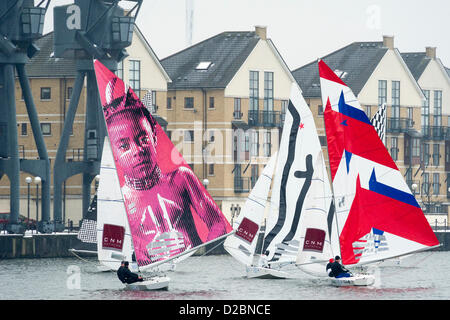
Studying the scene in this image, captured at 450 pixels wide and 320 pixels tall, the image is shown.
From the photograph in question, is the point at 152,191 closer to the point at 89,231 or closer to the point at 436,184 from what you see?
the point at 89,231

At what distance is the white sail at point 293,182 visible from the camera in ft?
198

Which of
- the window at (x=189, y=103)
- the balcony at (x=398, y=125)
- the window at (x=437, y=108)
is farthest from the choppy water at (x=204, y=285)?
the window at (x=437, y=108)

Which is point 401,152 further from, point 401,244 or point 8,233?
point 401,244

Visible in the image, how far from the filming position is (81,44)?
83.5 meters

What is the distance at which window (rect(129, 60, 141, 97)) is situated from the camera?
10081cm

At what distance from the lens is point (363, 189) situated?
53031mm

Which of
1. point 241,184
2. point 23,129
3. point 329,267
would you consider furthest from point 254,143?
point 329,267

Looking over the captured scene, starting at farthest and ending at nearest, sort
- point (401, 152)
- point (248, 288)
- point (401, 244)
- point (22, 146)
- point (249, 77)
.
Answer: point (401, 152) < point (249, 77) < point (22, 146) < point (248, 288) < point (401, 244)

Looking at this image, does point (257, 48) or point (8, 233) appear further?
point (257, 48)

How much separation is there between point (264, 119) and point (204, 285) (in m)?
46.8

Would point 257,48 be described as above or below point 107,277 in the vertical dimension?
above

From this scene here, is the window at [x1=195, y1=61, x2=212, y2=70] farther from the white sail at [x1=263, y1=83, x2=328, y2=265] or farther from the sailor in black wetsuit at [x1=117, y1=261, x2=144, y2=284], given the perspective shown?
the sailor in black wetsuit at [x1=117, y1=261, x2=144, y2=284]

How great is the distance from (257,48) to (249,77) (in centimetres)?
225
